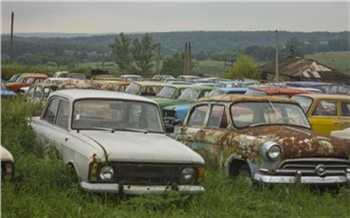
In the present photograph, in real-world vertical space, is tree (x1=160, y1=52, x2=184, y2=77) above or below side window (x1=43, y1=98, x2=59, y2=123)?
Answer: above

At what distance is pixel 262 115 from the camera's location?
9.19 m

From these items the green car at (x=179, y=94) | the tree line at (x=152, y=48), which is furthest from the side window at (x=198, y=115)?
the tree line at (x=152, y=48)

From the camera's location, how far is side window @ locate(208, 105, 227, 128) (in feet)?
30.4

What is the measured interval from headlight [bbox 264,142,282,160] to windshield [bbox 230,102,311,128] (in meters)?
0.98

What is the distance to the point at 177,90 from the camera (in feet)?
59.4

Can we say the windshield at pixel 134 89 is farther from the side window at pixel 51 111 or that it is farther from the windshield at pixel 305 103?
the side window at pixel 51 111

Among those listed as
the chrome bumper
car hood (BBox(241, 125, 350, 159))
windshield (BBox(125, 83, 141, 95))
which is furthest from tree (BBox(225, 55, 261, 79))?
the chrome bumper

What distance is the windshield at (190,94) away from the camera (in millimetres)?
17453

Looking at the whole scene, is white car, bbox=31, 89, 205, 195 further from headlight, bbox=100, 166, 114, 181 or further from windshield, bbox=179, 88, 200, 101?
windshield, bbox=179, 88, 200, 101

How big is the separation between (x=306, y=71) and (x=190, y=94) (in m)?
37.7

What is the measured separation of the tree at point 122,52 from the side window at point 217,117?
75377mm

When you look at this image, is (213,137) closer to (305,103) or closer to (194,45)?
(305,103)

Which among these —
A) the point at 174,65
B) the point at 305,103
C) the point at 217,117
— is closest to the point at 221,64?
the point at 174,65

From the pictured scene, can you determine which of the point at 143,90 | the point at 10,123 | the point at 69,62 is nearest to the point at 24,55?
the point at 69,62
